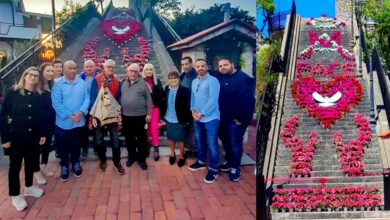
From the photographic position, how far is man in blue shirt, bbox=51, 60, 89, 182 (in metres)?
1.62

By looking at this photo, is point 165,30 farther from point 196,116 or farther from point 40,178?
point 40,178

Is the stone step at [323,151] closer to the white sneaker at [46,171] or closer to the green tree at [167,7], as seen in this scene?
the green tree at [167,7]

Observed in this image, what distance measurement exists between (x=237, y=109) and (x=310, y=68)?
372 cm

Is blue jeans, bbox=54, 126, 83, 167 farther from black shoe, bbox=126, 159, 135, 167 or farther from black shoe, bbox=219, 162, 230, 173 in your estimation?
black shoe, bbox=219, 162, 230, 173

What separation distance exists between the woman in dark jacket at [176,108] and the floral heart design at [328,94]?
9.50 ft

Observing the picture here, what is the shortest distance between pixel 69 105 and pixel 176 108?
416 millimetres

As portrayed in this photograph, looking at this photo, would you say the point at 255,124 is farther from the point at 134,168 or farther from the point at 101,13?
the point at 101,13

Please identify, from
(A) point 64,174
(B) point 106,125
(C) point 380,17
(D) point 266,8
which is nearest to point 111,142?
(B) point 106,125

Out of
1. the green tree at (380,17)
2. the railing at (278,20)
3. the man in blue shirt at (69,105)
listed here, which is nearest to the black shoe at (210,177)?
A: the man in blue shirt at (69,105)

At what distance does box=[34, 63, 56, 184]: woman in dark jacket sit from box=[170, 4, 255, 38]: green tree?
52 cm

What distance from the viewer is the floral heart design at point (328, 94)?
4387 mm

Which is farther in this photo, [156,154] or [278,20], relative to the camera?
[278,20]

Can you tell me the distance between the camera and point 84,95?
1.62 meters

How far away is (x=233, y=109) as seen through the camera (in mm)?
1755
